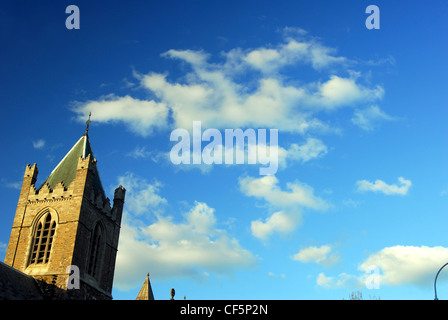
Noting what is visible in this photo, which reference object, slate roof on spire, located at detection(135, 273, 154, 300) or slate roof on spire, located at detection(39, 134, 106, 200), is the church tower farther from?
slate roof on spire, located at detection(135, 273, 154, 300)

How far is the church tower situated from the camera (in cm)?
3572

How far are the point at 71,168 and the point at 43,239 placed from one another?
23.3ft

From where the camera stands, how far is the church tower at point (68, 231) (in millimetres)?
35719

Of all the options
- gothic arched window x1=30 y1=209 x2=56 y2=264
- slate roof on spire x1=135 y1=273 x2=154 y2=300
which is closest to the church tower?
gothic arched window x1=30 y1=209 x2=56 y2=264

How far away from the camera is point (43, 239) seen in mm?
37906

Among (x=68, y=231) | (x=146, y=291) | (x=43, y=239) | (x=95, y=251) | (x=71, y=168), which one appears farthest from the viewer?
(x=146, y=291)

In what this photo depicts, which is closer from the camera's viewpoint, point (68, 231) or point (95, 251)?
point (68, 231)

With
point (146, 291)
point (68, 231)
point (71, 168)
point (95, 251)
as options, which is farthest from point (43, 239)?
point (146, 291)

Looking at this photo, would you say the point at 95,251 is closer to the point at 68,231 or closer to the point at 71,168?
the point at 68,231

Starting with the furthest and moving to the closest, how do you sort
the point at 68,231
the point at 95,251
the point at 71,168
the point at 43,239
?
the point at 71,168, the point at 95,251, the point at 43,239, the point at 68,231
